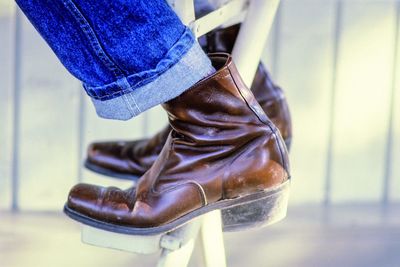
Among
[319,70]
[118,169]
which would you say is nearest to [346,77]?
[319,70]

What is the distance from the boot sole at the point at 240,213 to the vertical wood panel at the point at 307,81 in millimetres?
750

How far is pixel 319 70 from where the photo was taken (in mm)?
1553

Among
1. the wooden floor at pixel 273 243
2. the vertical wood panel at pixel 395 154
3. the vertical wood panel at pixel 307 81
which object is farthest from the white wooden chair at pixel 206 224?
the vertical wood panel at pixel 395 154

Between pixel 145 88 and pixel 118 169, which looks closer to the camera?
pixel 145 88

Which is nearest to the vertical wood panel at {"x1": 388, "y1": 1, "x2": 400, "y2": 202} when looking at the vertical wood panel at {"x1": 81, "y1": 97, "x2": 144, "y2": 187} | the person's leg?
the vertical wood panel at {"x1": 81, "y1": 97, "x2": 144, "y2": 187}

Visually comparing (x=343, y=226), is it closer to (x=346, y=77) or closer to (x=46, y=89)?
(x=346, y=77)

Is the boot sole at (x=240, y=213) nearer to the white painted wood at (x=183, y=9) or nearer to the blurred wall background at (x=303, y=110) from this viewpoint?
the white painted wood at (x=183, y=9)

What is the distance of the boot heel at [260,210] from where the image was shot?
2.62 feet

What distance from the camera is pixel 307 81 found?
5.10ft

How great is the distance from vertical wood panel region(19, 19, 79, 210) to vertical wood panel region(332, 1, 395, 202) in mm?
508

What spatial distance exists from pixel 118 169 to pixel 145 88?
34cm

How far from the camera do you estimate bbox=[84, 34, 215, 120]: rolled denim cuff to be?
2.35 ft

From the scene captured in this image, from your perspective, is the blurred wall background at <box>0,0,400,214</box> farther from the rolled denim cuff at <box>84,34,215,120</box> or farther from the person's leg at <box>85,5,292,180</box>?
the rolled denim cuff at <box>84,34,215,120</box>

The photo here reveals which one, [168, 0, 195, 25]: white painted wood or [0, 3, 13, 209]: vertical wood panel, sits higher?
[168, 0, 195, 25]: white painted wood
